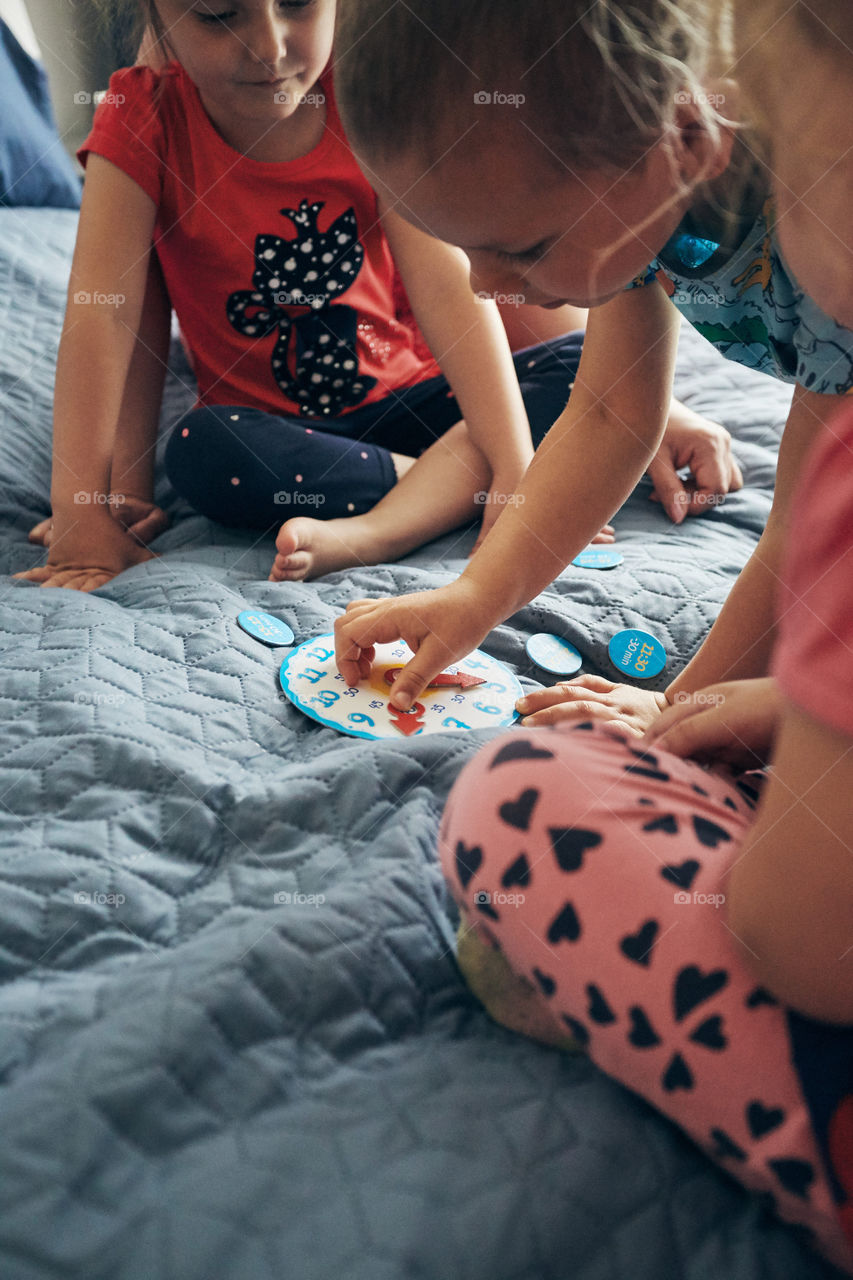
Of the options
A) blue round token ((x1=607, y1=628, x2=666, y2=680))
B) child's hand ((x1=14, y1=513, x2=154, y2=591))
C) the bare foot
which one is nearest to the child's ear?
blue round token ((x1=607, y1=628, x2=666, y2=680))

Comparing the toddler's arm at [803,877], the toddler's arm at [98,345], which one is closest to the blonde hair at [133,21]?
the toddler's arm at [98,345]

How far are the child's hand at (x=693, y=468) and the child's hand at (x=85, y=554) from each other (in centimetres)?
61

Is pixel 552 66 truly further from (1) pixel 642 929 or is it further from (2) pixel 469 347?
(2) pixel 469 347

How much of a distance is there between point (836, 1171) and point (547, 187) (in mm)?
453

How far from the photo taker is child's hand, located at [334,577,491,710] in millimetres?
728

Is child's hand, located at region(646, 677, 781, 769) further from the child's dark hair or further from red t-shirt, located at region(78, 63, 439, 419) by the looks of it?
red t-shirt, located at region(78, 63, 439, 419)

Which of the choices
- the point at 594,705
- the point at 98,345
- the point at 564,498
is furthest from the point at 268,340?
the point at 594,705

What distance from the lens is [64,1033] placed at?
467 millimetres

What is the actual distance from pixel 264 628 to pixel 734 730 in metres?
0.45

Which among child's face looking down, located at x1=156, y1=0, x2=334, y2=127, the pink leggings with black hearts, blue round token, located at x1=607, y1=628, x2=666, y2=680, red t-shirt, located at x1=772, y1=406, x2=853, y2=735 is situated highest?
child's face looking down, located at x1=156, y1=0, x2=334, y2=127

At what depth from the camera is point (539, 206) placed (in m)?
0.50

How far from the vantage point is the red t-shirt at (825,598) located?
34 cm

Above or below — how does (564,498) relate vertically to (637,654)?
above

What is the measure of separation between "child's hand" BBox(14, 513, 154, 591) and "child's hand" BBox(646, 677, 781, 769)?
69 cm
